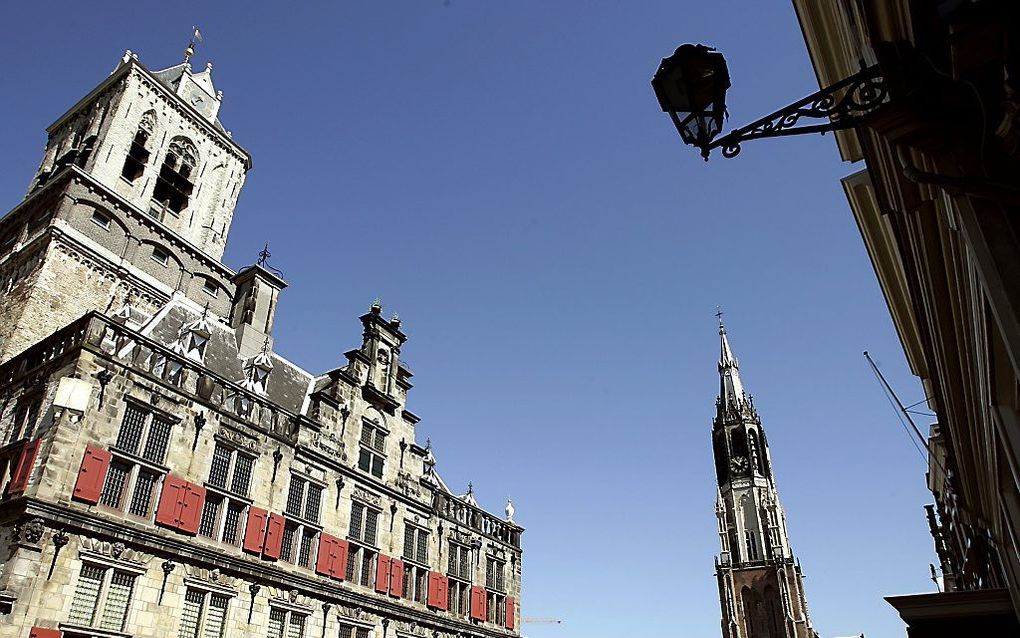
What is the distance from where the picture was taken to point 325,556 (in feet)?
66.5

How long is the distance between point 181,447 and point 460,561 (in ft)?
43.5

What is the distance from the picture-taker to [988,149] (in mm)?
3967

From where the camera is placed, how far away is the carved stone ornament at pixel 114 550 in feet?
47.4

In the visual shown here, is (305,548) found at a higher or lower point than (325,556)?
higher

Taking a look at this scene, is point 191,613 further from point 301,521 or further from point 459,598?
point 459,598

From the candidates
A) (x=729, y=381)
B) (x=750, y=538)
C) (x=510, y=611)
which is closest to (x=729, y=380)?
(x=729, y=381)

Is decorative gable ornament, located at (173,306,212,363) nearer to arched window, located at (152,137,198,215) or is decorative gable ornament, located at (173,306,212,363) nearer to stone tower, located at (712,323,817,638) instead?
arched window, located at (152,137,198,215)

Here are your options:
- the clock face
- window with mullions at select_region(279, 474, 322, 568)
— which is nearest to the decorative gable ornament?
window with mullions at select_region(279, 474, 322, 568)

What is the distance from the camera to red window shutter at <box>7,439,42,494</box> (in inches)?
556

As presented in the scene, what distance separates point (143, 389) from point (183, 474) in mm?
2559

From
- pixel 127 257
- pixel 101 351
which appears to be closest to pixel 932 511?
pixel 101 351

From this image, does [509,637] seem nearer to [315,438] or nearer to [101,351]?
[315,438]

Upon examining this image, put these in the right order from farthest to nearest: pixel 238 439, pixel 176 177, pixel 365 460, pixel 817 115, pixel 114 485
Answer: pixel 176 177 < pixel 365 460 < pixel 238 439 < pixel 114 485 < pixel 817 115

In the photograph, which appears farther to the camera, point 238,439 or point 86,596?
point 238,439
